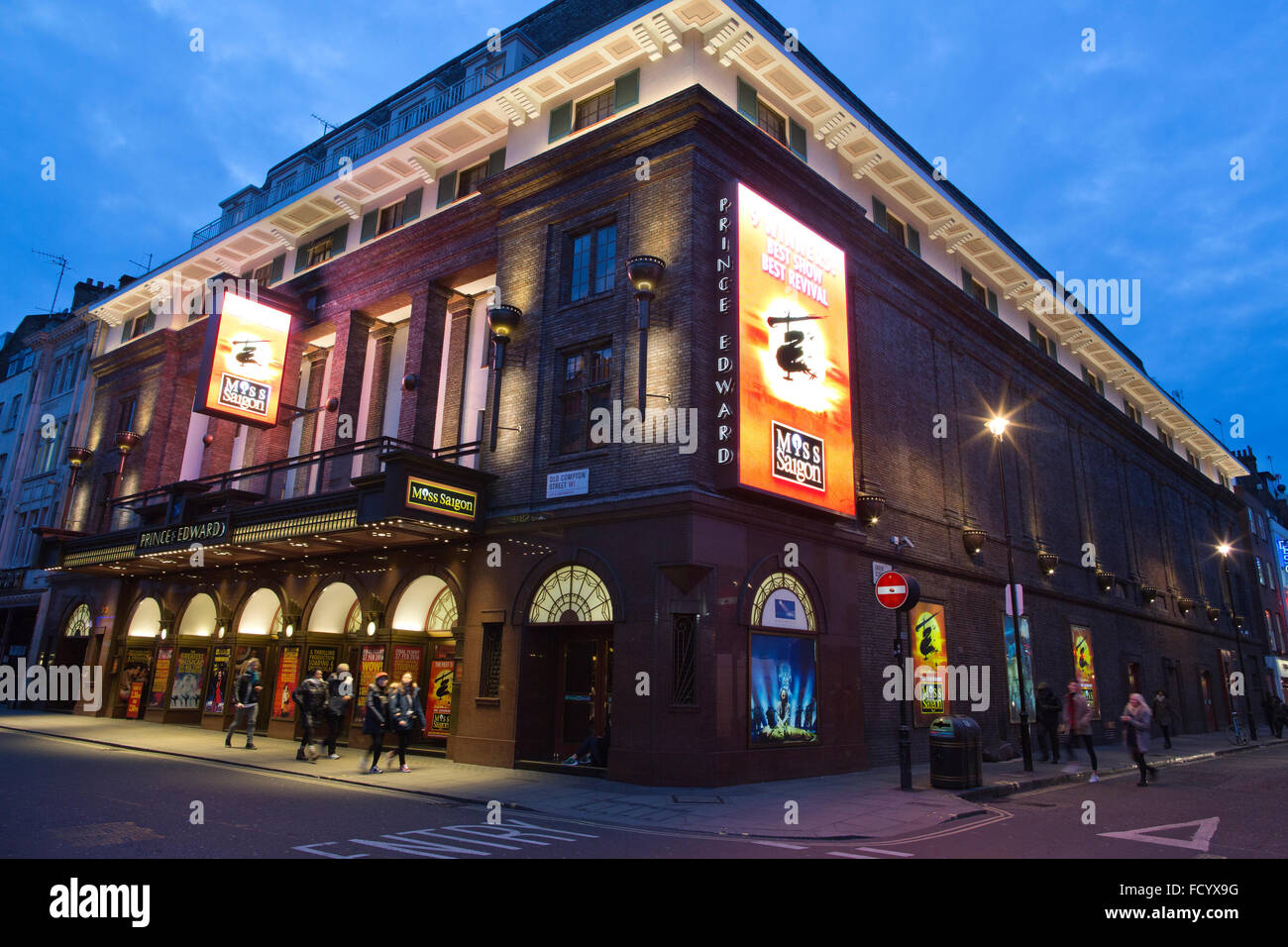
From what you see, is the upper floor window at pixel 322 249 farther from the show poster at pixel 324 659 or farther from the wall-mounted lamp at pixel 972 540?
the wall-mounted lamp at pixel 972 540

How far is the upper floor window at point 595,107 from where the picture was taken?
1842 cm

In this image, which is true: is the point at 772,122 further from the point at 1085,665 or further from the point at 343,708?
the point at 1085,665

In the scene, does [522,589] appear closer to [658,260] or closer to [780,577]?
[780,577]

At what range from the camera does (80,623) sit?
1198 inches

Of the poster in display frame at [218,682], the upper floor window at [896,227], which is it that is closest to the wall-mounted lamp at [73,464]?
the poster in display frame at [218,682]

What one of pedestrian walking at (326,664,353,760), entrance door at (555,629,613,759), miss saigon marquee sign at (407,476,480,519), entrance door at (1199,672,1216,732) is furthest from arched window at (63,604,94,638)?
entrance door at (1199,672,1216,732)

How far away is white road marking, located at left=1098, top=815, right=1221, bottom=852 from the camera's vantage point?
9547 millimetres

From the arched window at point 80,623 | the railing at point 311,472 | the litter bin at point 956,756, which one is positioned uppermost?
the railing at point 311,472

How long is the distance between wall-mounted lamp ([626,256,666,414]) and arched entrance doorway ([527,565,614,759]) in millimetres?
3934

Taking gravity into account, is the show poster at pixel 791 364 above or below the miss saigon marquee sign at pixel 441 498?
above

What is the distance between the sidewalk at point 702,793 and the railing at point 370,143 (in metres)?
16.6

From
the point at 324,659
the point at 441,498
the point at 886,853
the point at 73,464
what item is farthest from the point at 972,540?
the point at 73,464

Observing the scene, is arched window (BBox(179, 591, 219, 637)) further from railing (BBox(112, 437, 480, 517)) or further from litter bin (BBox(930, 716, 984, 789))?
litter bin (BBox(930, 716, 984, 789))

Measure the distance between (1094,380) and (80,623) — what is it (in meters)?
44.3
